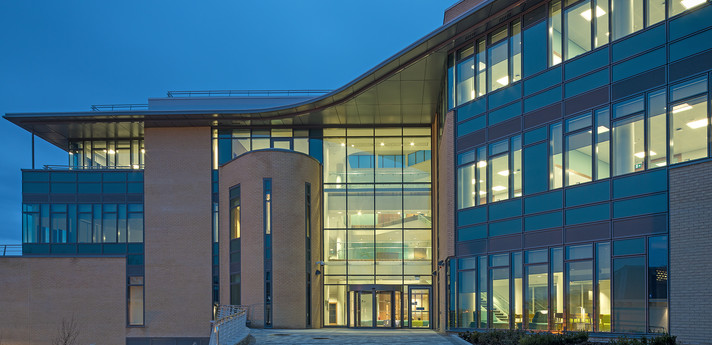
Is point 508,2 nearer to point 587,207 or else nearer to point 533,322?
point 587,207

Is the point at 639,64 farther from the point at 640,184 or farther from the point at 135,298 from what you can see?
the point at 135,298

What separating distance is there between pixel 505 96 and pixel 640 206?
6.33 metres

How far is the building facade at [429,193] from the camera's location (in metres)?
16.0

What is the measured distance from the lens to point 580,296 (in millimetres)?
17922

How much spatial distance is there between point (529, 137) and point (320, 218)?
47.7ft

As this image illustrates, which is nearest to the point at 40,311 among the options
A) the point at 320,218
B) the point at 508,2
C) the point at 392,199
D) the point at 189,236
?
the point at 189,236

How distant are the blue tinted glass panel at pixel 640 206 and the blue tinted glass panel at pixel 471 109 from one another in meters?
6.53

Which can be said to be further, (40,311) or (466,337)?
(40,311)

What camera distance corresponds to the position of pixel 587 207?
17.9 metres

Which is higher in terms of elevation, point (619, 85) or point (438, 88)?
point (438, 88)

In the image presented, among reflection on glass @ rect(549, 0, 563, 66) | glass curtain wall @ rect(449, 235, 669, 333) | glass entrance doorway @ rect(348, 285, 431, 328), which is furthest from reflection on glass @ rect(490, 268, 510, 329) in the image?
glass entrance doorway @ rect(348, 285, 431, 328)

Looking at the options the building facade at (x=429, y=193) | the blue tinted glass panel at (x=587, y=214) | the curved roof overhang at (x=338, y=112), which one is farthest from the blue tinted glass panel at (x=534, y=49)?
the blue tinted glass panel at (x=587, y=214)

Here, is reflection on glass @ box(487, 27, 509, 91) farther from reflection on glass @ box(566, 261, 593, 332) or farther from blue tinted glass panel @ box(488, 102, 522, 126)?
reflection on glass @ box(566, 261, 593, 332)

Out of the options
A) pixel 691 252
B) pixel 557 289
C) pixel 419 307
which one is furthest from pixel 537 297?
pixel 419 307
